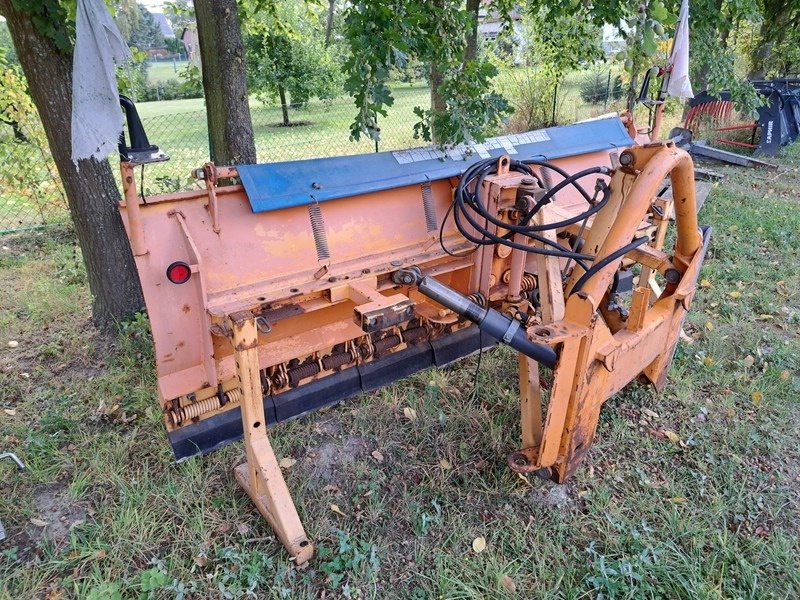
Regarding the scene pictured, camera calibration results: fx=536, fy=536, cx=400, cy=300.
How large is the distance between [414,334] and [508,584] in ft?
5.12

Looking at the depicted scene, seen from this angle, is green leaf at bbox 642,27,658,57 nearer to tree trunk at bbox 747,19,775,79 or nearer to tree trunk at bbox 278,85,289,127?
tree trunk at bbox 747,19,775,79

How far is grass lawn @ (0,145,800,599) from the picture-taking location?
2.18m

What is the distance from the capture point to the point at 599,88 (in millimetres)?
14117

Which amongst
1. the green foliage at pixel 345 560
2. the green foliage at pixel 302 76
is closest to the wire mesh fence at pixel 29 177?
the green foliage at pixel 345 560

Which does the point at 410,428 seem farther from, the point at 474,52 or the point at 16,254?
the point at 474,52

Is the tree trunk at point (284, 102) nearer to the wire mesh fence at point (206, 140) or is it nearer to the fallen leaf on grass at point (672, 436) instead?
the wire mesh fence at point (206, 140)

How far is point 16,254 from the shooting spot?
17.2ft

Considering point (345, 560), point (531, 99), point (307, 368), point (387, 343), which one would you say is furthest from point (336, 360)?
point (531, 99)

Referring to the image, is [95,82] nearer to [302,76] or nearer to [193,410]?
[193,410]

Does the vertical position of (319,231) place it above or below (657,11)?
below

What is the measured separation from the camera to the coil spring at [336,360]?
9.91ft

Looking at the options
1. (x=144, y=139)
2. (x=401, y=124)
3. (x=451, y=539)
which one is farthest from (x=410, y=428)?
(x=401, y=124)

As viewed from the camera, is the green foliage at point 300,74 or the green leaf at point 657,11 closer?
the green leaf at point 657,11

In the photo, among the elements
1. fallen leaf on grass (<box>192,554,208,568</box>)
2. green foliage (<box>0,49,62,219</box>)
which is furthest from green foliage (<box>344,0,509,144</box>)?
green foliage (<box>0,49,62,219</box>)
